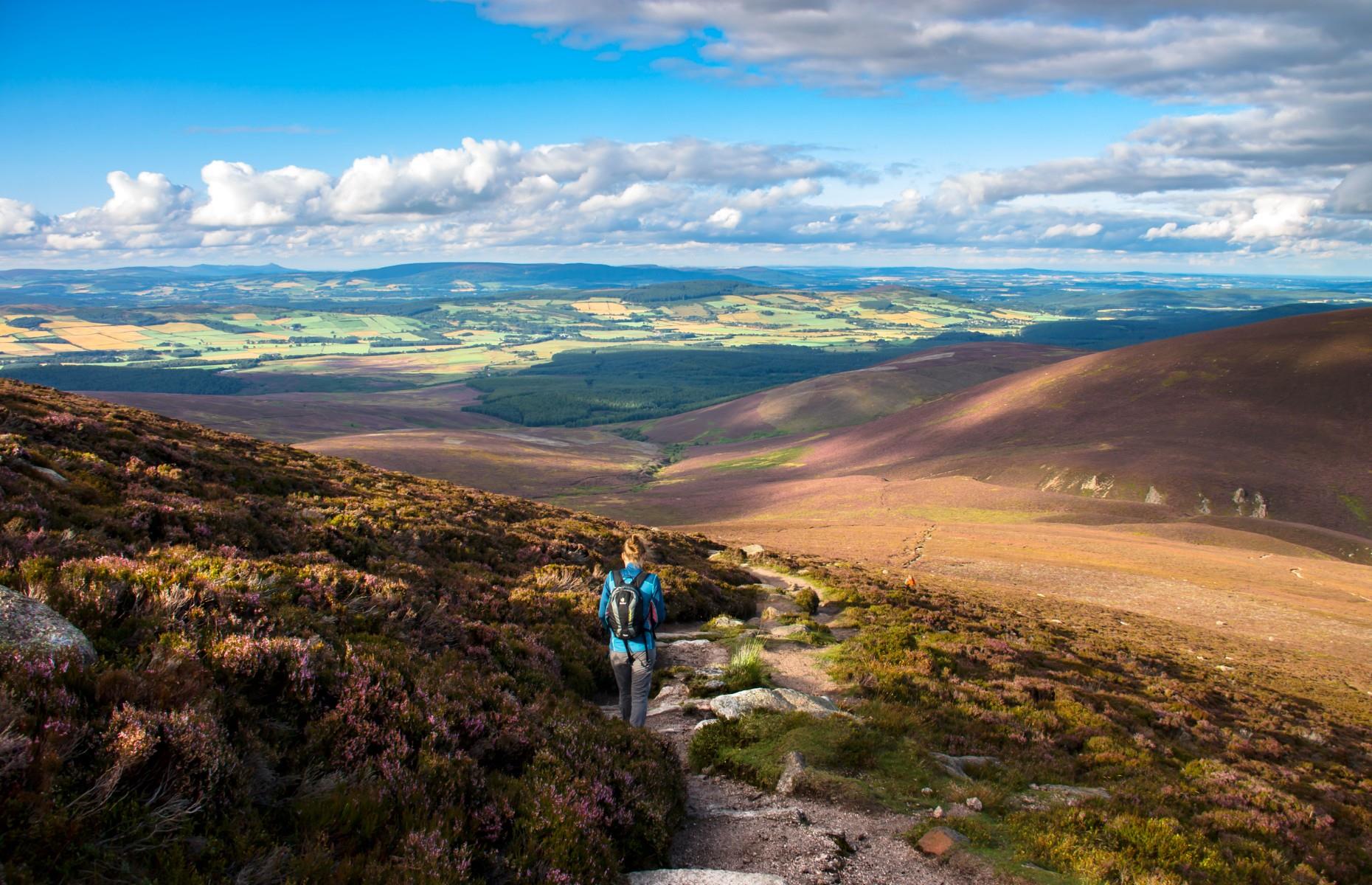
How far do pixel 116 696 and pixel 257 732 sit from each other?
4.01 ft

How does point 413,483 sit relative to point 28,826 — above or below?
below

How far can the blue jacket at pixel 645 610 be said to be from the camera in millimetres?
11531

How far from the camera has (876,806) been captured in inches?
371

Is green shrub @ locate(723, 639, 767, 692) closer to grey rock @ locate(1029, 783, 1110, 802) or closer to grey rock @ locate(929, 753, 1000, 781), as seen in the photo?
grey rock @ locate(929, 753, 1000, 781)

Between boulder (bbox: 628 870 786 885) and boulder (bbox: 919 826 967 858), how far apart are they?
80.1 inches

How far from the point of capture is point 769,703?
→ 1210cm

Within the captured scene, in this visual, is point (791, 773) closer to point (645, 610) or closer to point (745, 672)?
point (645, 610)

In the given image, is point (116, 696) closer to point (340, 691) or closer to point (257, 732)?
point (257, 732)

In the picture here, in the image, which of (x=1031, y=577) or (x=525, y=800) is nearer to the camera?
(x=525, y=800)

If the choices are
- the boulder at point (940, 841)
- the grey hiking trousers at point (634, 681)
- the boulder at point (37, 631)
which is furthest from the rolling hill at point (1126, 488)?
the boulder at point (37, 631)

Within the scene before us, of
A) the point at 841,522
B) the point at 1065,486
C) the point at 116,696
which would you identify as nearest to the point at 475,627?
the point at 116,696

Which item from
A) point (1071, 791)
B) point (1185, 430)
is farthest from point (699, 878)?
point (1185, 430)

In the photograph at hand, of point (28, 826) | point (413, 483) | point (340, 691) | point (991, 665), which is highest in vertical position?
point (28, 826)

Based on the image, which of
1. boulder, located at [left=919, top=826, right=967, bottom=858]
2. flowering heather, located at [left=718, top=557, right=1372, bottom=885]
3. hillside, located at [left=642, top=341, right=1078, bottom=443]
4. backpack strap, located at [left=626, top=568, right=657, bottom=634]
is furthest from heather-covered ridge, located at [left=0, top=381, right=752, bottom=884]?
hillside, located at [left=642, top=341, right=1078, bottom=443]
